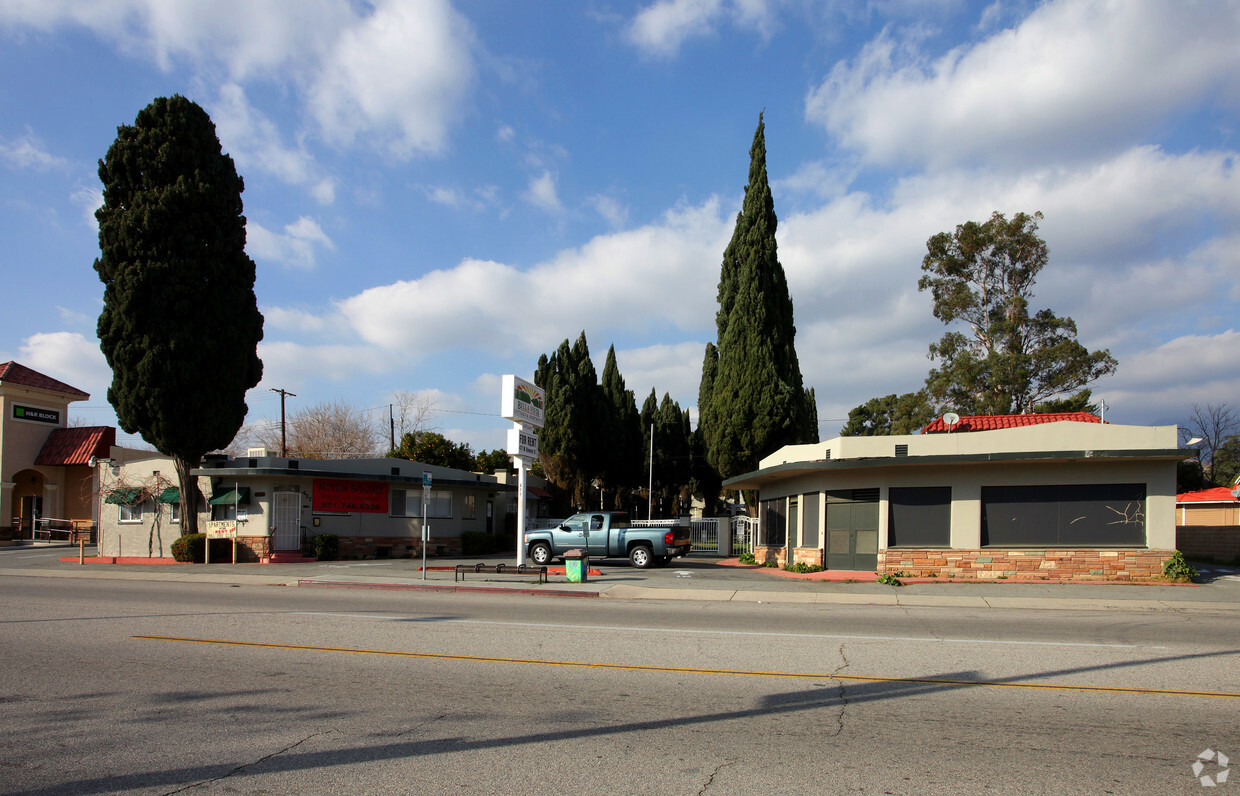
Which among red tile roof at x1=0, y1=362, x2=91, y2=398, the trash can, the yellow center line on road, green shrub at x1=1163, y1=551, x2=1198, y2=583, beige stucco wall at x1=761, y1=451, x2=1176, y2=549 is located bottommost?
the trash can

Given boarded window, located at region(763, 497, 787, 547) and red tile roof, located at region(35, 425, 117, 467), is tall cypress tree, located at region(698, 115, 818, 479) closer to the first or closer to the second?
boarded window, located at region(763, 497, 787, 547)

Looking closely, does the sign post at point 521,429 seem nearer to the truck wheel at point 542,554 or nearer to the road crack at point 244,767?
the truck wheel at point 542,554

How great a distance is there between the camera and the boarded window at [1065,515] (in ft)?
64.2

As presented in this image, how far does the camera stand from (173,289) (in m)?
26.2

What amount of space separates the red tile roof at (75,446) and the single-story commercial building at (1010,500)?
37.7 m

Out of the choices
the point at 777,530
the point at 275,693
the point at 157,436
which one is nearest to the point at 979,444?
the point at 777,530

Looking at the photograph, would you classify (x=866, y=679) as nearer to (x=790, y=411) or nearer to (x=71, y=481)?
(x=790, y=411)

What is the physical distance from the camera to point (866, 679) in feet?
27.0

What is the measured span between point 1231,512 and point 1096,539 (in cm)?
1973

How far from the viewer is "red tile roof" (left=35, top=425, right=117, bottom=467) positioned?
41094 millimetres

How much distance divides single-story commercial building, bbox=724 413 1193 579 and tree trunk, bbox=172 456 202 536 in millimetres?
20564

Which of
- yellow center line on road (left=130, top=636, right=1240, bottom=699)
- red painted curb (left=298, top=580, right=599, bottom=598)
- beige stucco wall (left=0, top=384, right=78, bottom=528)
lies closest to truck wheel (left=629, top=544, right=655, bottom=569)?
red painted curb (left=298, top=580, right=599, bottom=598)

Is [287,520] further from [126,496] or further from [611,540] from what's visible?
[611,540]

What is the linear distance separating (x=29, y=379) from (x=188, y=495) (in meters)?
21.3
